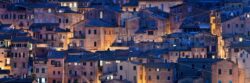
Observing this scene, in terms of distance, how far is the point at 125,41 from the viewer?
72438 millimetres

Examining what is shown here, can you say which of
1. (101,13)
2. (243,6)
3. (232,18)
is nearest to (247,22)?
(232,18)

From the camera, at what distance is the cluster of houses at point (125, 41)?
6319 centimetres

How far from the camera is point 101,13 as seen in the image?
257ft

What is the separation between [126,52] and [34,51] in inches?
258

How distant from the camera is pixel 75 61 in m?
65.6

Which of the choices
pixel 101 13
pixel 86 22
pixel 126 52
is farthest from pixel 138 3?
pixel 126 52

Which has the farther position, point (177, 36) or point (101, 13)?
point (101, 13)

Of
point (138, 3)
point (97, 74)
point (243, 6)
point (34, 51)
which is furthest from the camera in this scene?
point (138, 3)

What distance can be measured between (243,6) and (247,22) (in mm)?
5815

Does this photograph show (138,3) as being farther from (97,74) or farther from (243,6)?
(97,74)

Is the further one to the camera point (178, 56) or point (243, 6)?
point (243, 6)

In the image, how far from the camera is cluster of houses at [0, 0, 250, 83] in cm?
6319

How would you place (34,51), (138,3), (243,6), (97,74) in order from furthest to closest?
(138,3), (243,6), (34,51), (97,74)

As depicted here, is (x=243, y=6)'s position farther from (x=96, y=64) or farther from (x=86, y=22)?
(x=96, y=64)
